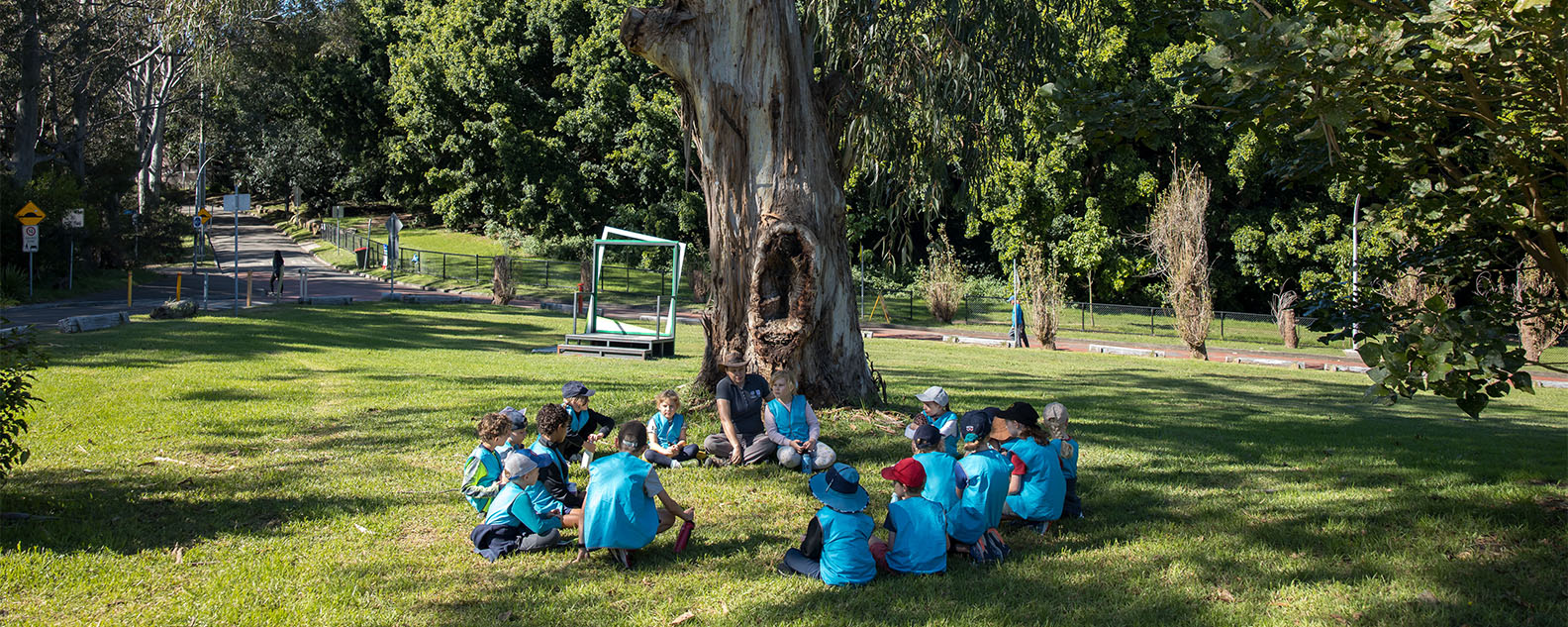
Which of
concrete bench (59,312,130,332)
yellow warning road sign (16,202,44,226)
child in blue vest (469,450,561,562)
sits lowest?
child in blue vest (469,450,561,562)

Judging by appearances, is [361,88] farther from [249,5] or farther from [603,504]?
[603,504]

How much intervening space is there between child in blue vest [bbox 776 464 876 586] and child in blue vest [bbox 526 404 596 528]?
156 cm

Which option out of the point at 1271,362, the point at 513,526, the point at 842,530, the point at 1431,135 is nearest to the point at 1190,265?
the point at 1271,362

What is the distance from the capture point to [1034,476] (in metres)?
6.41

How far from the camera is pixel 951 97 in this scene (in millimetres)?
10289

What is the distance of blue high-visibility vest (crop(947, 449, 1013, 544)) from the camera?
580 centimetres

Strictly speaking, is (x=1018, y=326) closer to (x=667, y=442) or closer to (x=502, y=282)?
(x=502, y=282)

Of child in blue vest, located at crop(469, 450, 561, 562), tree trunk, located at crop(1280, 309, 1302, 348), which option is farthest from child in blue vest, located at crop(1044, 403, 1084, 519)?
tree trunk, located at crop(1280, 309, 1302, 348)

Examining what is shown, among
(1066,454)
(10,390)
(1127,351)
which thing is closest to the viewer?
(10,390)

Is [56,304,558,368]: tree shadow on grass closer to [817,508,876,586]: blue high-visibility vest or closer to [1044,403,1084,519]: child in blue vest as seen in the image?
[817,508,876,586]: blue high-visibility vest

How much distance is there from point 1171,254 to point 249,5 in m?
19.8

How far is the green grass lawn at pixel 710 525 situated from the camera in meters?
5.08

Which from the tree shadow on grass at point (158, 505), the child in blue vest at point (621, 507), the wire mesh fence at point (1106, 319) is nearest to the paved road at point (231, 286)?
the tree shadow on grass at point (158, 505)

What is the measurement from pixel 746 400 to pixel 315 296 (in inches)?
1013
